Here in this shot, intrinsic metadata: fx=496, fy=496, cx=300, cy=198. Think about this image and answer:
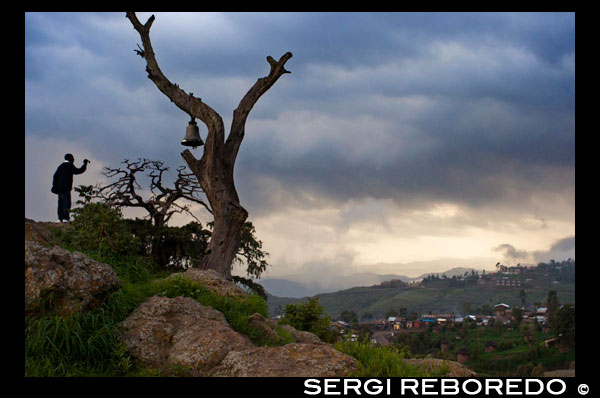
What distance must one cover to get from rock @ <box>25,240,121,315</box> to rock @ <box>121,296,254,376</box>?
848 mm

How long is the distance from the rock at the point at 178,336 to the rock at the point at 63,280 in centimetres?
85

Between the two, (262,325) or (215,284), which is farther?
(215,284)

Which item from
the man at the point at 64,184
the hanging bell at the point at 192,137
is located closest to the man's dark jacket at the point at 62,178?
the man at the point at 64,184

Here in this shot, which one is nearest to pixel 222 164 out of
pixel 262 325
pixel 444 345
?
pixel 262 325

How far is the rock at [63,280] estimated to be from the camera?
8.75 meters

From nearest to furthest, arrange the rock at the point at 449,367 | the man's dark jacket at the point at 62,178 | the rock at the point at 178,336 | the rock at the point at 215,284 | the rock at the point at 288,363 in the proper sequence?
1. the rock at the point at 288,363
2. the rock at the point at 449,367
3. the rock at the point at 178,336
4. the rock at the point at 215,284
5. the man's dark jacket at the point at 62,178

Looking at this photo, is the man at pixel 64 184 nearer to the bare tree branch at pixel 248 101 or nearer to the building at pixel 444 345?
the bare tree branch at pixel 248 101

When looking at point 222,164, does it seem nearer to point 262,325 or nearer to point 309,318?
point 309,318

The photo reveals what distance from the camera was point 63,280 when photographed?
902cm

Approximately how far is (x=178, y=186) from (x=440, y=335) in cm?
4838

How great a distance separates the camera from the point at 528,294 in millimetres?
111812

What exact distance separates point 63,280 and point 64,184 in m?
11.9
